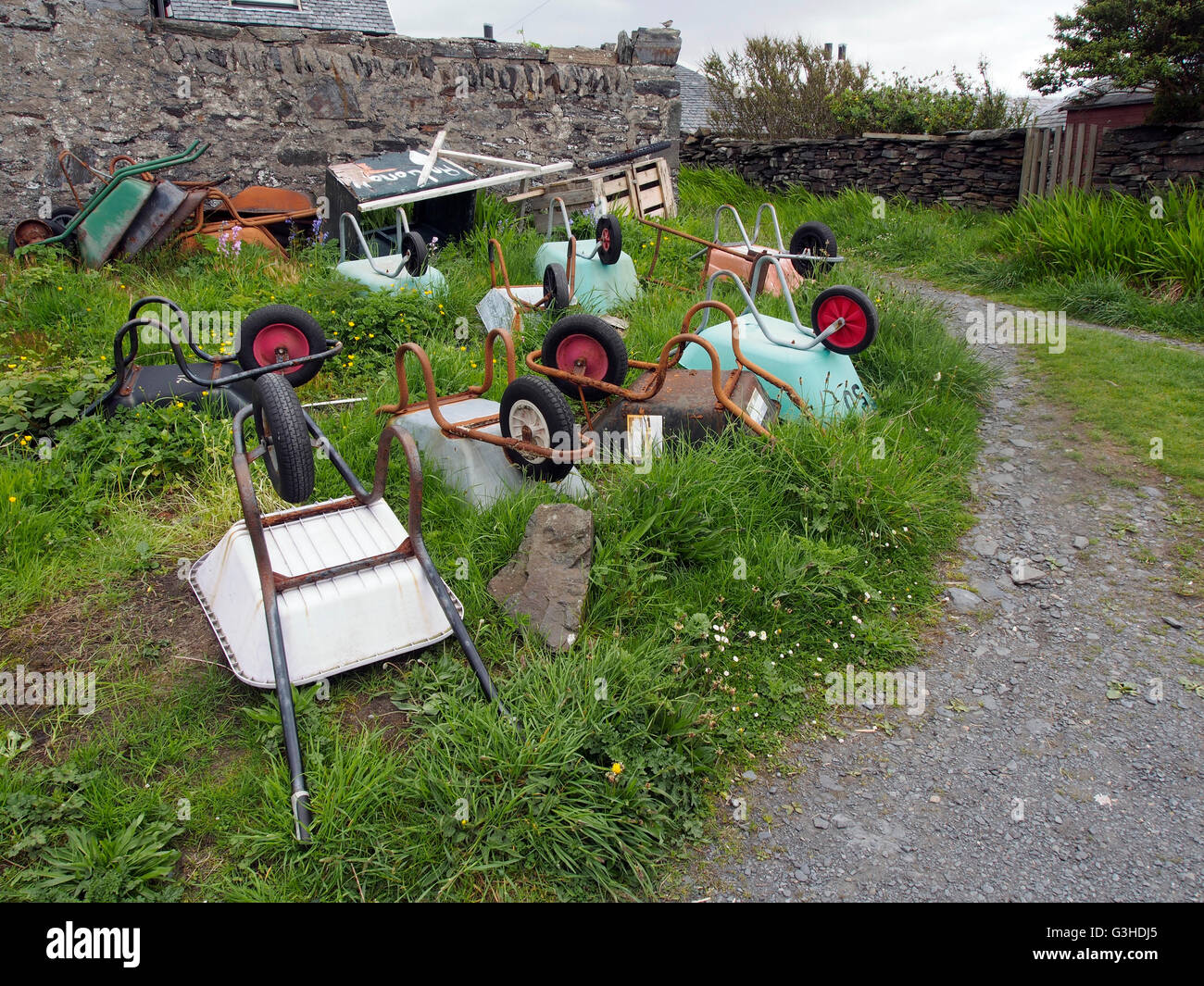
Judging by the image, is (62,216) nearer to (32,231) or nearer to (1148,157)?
(32,231)

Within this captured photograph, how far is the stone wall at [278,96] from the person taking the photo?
708 cm

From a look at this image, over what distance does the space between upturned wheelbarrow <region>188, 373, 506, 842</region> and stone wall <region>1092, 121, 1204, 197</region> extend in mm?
8440

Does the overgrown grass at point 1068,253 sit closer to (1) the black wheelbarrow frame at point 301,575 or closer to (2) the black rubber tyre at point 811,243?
(2) the black rubber tyre at point 811,243

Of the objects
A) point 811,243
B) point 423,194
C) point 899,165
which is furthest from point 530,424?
point 899,165

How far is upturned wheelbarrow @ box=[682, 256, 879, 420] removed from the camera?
4.39 meters

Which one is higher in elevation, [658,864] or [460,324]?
[460,324]

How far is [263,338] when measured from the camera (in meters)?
3.82

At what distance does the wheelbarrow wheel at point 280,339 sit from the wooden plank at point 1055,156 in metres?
8.59

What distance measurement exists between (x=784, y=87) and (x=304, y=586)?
632 inches

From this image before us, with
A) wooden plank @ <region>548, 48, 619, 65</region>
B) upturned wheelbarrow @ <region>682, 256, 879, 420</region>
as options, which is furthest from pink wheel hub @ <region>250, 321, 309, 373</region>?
wooden plank @ <region>548, 48, 619, 65</region>

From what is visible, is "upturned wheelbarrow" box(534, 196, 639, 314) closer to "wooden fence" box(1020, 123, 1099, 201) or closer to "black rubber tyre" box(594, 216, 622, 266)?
"black rubber tyre" box(594, 216, 622, 266)
